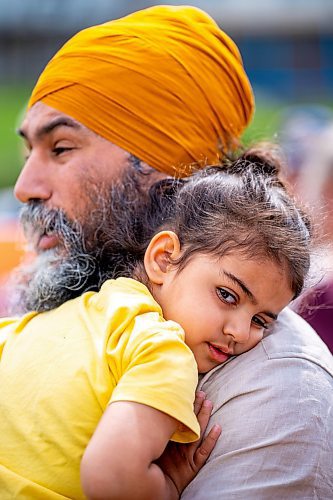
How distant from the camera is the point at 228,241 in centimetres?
211

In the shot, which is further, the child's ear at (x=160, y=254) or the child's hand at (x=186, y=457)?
the child's ear at (x=160, y=254)

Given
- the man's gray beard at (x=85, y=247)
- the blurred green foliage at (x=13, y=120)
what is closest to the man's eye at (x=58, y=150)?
the man's gray beard at (x=85, y=247)

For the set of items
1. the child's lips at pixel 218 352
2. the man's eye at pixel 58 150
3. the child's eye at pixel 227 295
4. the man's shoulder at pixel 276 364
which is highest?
the child's eye at pixel 227 295

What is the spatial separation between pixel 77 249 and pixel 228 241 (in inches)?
24.9

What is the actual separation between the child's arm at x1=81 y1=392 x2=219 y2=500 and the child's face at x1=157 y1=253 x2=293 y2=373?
11.7 inches

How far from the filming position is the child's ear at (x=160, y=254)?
7.13 feet

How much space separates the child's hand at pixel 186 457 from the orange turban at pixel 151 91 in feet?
3.16

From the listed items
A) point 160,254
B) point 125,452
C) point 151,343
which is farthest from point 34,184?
point 125,452

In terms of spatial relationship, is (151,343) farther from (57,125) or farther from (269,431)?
(57,125)

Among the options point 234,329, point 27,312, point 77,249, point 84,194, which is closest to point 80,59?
point 84,194

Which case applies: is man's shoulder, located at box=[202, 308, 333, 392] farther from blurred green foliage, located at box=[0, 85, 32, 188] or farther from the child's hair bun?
blurred green foliage, located at box=[0, 85, 32, 188]

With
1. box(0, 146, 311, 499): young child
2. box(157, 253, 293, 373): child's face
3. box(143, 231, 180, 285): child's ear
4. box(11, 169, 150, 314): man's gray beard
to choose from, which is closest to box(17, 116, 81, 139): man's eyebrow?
box(11, 169, 150, 314): man's gray beard

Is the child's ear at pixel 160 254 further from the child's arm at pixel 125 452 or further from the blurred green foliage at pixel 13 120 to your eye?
the blurred green foliage at pixel 13 120

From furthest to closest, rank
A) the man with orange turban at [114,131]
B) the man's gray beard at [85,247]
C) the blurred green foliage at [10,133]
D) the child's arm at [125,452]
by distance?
the blurred green foliage at [10,133] → the man with orange turban at [114,131] → the man's gray beard at [85,247] → the child's arm at [125,452]
